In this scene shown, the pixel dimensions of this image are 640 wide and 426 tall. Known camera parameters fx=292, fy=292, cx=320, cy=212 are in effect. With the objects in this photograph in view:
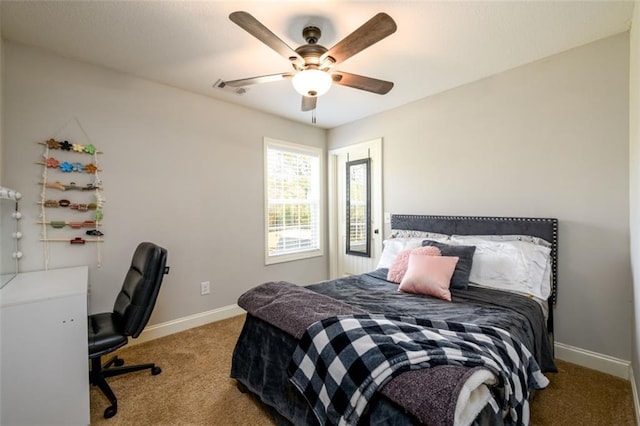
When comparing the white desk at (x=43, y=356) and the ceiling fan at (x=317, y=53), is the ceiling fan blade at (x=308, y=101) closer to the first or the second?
the ceiling fan at (x=317, y=53)

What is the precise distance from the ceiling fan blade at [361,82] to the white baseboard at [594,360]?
2.48m

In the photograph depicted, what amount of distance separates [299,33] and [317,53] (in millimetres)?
354

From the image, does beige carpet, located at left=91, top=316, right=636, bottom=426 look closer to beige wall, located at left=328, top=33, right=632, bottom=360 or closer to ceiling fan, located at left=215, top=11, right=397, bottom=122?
beige wall, located at left=328, top=33, right=632, bottom=360

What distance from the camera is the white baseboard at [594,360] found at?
2.10 metres

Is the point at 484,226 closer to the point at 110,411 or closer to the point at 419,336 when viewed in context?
the point at 419,336

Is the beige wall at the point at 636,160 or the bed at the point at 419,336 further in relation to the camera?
the beige wall at the point at 636,160

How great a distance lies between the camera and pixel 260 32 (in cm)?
154

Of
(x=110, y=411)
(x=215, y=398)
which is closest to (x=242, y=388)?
(x=215, y=398)

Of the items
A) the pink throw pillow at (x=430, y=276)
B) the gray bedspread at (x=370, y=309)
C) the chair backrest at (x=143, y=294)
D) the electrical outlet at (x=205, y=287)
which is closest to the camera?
the gray bedspread at (x=370, y=309)

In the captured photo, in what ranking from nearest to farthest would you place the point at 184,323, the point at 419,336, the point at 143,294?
the point at 419,336
the point at 143,294
the point at 184,323

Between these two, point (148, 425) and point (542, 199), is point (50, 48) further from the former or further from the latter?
point (542, 199)

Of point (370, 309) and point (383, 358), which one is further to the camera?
point (370, 309)

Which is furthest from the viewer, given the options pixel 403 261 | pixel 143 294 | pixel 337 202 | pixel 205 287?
pixel 337 202

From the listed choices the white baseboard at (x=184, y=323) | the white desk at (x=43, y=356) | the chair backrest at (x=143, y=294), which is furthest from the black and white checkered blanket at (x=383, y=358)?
the white baseboard at (x=184, y=323)
